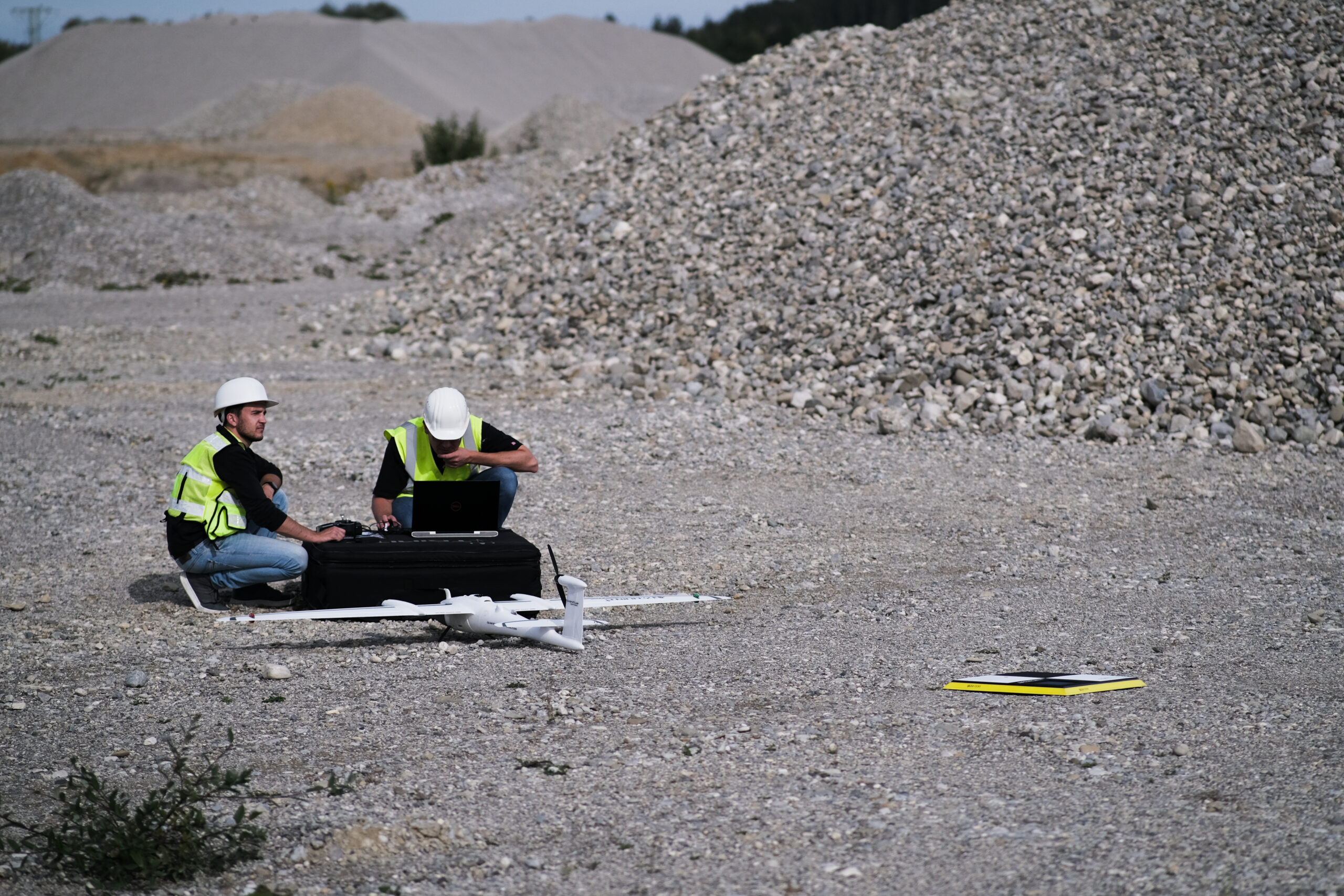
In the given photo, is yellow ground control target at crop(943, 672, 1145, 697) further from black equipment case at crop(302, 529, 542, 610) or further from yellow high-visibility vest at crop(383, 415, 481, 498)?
yellow high-visibility vest at crop(383, 415, 481, 498)

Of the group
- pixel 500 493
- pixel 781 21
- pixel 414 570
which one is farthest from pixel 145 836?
pixel 781 21

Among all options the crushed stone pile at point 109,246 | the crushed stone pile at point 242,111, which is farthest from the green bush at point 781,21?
the crushed stone pile at point 109,246

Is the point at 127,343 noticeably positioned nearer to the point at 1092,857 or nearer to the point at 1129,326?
the point at 1129,326

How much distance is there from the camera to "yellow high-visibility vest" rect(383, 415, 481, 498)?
18.2 ft

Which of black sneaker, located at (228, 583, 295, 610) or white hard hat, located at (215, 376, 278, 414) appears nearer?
white hard hat, located at (215, 376, 278, 414)

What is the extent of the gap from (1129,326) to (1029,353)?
935 mm

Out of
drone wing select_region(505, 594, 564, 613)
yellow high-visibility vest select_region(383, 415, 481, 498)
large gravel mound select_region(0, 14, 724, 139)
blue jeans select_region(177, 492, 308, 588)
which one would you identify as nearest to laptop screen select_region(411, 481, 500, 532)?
yellow high-visibility vest select_region(383, 415, 481, 498)

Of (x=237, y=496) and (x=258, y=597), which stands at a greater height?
(x=237, y=496)

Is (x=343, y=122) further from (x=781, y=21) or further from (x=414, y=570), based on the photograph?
(x=414, y=570)

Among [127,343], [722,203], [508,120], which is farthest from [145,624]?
[508,120]

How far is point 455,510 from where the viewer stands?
17.7 feet

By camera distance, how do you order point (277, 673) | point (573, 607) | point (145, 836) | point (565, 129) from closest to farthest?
point (145, 836) → point (277, 673) → point (573, 607) → point (565, 129)

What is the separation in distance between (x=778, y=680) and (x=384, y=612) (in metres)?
1.68

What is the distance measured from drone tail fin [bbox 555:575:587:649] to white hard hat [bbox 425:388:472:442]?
93 cm
